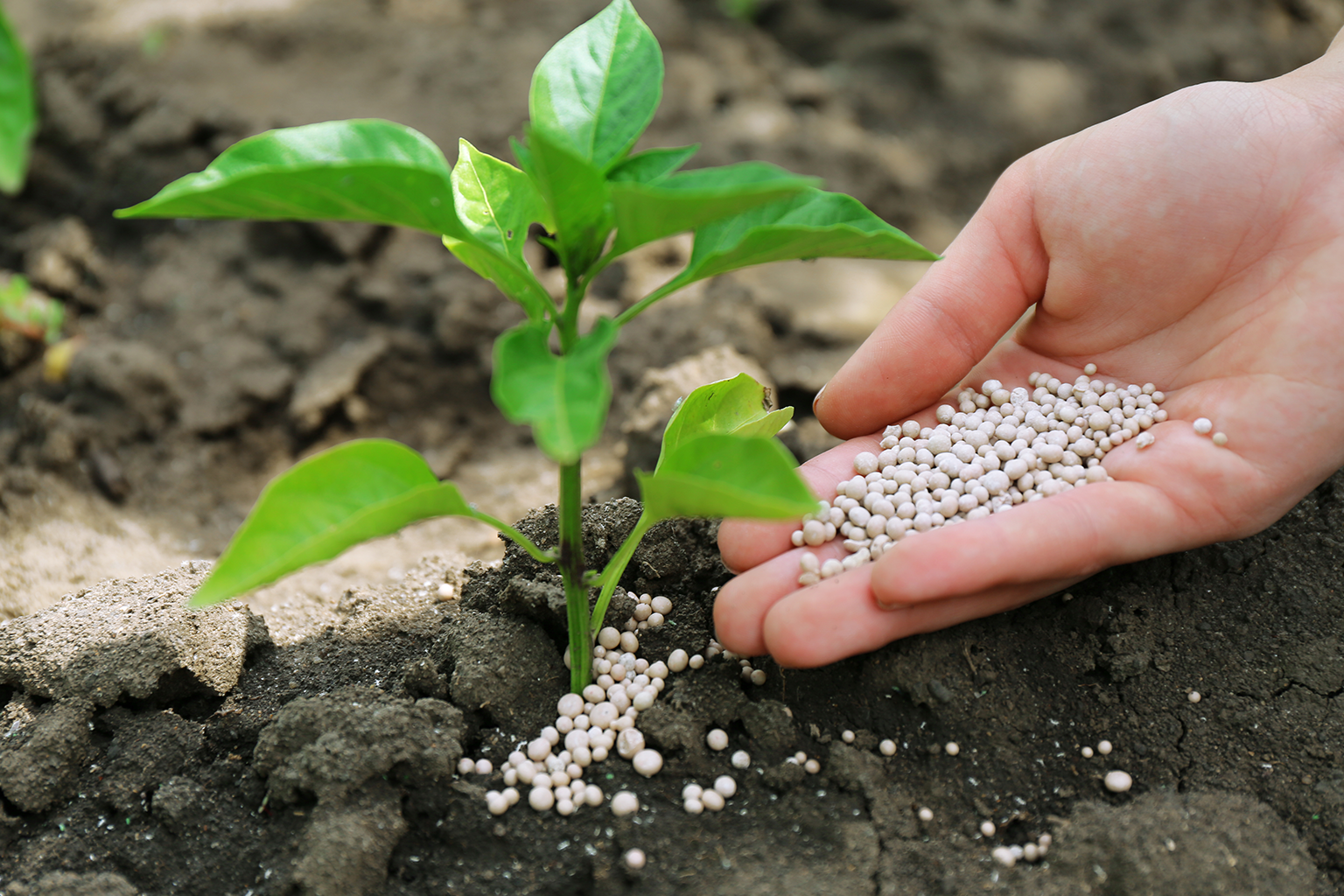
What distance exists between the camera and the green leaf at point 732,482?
105cm

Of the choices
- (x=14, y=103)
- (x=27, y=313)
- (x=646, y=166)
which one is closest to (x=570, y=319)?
(x=646, y=166)

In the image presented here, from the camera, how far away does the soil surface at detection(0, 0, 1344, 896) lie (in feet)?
4.30

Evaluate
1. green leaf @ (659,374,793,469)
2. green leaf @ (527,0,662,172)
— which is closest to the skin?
green leaf @ (659,374,793,469)

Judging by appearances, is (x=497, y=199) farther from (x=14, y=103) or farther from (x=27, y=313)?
(x=27, y=313)

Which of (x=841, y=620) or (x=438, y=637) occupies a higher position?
(x=841, y=620)

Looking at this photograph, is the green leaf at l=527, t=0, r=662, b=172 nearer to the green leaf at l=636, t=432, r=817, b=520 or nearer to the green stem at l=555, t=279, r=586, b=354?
the green stem at l=555, t=279, r=586, b=354

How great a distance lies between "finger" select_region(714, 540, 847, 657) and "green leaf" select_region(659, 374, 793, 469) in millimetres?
229

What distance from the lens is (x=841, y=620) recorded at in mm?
1359

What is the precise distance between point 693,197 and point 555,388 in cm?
27

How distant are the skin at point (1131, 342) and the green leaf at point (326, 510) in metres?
0.54

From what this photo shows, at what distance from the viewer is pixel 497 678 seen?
4.85ft

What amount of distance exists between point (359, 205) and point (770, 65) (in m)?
3.26

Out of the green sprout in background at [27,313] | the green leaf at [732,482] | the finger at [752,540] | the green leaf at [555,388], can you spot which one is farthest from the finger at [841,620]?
the green sprout in background at [27,313]

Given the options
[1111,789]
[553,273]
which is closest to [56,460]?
[553,273]
